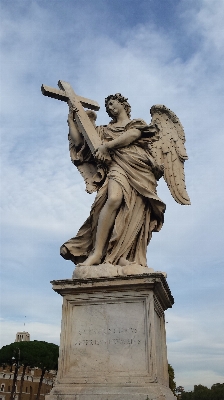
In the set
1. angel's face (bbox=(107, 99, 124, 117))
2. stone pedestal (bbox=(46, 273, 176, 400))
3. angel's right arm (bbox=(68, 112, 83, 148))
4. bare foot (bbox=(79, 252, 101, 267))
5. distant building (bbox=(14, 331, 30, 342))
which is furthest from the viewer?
distant building (bbox=(14, 331, 30, 342))

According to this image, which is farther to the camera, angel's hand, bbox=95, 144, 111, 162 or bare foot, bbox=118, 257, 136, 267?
angel's hand, bbox=95, 144, 111, 162

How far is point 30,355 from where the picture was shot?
4200cm

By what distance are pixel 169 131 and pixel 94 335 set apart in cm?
398

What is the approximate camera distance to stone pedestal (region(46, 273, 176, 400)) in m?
4.42

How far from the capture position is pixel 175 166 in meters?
6.90

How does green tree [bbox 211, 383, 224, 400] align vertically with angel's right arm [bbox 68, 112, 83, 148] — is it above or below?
below

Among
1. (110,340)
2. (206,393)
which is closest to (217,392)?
(206,393)

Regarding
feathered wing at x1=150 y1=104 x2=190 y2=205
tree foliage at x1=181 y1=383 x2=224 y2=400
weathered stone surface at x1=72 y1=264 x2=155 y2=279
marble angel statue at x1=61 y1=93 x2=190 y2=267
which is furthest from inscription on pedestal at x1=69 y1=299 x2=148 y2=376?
tree foliage at x1=181 y1=383 x2=224 y2=400

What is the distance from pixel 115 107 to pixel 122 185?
67.0 inches

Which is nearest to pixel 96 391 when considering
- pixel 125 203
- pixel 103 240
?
pixel 103 240

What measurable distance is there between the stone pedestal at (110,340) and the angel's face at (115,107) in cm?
314

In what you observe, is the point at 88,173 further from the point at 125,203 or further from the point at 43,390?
the point at 43,390

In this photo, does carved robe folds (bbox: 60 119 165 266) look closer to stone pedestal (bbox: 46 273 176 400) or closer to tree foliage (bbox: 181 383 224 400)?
stone pedestal (bbox: 46 273 176 400)

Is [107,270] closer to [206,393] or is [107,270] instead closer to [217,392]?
[217,392]
